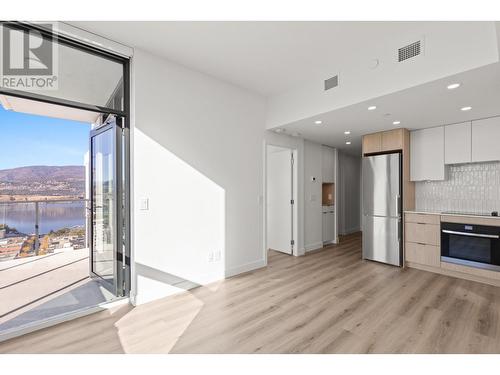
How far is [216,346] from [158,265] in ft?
4.20

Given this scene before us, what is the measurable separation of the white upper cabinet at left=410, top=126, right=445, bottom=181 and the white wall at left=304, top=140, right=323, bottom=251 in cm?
177

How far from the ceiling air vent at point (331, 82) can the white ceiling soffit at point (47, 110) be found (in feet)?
10.5

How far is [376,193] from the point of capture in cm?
439

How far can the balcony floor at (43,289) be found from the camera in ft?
7.97

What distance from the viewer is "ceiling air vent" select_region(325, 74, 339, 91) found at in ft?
10.4

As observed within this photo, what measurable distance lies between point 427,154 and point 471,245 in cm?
159

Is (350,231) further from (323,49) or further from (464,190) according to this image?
(323,49)

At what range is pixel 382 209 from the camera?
4.30 metres

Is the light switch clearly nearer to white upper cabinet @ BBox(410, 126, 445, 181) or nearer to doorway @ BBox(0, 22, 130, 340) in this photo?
doorway @ BBox(0, 22, 130, 340)
